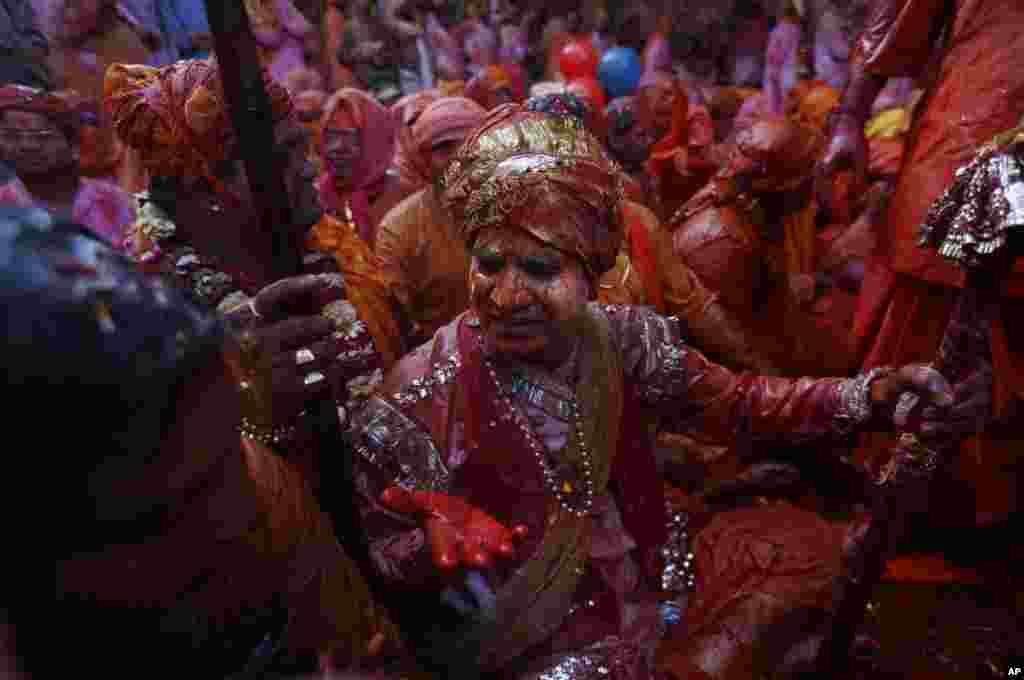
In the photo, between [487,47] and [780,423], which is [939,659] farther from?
[487,47]

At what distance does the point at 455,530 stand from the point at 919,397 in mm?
1125

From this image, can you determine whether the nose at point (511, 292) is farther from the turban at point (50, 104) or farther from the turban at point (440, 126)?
the turban at point (440, 126)

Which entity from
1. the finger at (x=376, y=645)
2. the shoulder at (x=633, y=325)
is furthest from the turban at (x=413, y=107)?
the finger at (x=376, y=645)

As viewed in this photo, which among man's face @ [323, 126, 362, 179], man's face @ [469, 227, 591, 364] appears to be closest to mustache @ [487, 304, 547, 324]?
man's face @ [469, 227, 591, 364]

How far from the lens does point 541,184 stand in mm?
1528

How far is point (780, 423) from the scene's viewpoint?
6.07ft

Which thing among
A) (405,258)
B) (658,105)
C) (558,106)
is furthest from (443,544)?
(658,105)

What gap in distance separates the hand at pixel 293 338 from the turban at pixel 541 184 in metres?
0.46

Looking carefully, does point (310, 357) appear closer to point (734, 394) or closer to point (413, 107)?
point (734, 394)

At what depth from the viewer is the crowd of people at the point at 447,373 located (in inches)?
24.5

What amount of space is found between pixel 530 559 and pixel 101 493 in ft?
3.95

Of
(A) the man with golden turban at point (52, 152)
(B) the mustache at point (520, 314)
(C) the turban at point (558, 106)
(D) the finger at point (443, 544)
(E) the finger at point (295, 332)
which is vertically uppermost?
(C) the turban at point (558, 106)

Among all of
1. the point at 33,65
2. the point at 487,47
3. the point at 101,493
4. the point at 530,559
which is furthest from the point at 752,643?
the point at 487,47

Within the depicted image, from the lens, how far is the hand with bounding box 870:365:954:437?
1.62 meters
